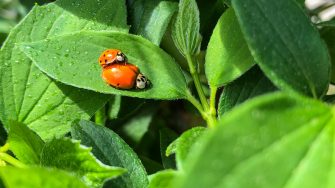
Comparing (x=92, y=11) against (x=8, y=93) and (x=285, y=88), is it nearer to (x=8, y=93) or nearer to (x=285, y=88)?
(x=8, y=93)

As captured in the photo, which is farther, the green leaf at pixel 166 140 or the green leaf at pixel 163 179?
the green leaf at pixel 166 140

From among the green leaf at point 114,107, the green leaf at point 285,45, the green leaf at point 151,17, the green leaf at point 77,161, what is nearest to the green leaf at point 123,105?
the green leaf at point 114,107

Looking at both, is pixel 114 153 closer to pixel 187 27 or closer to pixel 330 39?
pixel 187 27

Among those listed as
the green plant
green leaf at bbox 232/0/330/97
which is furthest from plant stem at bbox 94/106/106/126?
green leaf at bbox 232/0/330/97

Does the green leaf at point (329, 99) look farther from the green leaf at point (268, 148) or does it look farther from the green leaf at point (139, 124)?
the green leaf at point (139, 124)

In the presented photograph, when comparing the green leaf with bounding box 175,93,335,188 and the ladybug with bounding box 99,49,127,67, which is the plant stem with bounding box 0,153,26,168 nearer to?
the ladybug with bounding box 99,49,127,67

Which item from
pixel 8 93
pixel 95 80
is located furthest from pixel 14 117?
pixel 95 80
